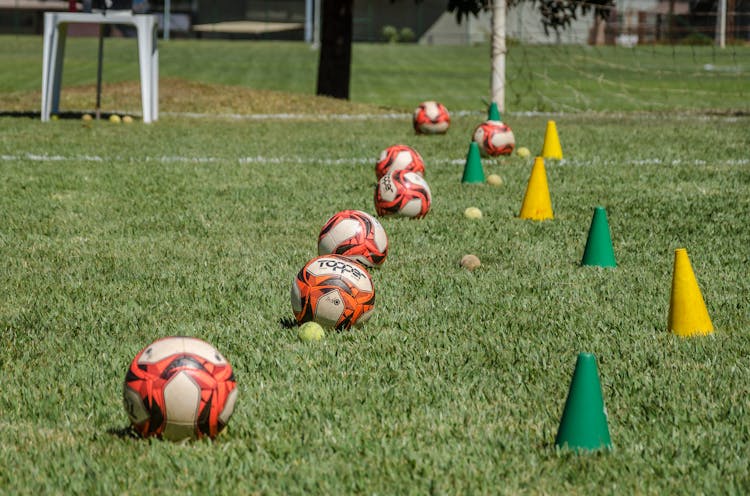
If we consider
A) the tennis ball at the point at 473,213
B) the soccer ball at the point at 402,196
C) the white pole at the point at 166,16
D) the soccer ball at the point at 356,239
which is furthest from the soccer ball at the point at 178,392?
the white pole at the point at 166,16

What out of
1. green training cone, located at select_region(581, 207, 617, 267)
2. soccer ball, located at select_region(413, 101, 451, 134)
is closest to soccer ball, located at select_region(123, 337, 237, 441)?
green training cone, located at select_region(581, 207, 617, 267)

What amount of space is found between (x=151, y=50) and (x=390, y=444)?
47.8ft

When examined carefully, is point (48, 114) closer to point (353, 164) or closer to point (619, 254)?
point (353, 164)

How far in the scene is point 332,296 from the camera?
5770mm

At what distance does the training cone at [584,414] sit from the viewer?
155 inches

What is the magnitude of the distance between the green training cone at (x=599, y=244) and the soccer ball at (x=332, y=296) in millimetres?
2137

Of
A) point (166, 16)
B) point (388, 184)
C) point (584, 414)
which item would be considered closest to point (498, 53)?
point (388, 184)

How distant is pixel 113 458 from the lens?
13.4 feet

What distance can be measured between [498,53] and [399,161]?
873cm

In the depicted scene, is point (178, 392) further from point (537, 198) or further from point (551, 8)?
point (551, 8)

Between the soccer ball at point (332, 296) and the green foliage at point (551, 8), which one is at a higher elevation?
the green foliage at point (551, 8)

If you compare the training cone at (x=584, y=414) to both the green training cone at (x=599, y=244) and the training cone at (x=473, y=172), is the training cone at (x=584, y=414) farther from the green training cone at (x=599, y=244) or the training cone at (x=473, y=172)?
the training cone at (x=473, y=172)

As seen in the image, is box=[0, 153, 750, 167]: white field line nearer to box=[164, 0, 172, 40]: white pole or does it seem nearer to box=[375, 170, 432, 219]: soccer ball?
box=[375, 170, 432, 219]: soccer ball

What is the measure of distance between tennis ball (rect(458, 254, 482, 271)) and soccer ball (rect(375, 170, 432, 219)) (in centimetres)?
184
